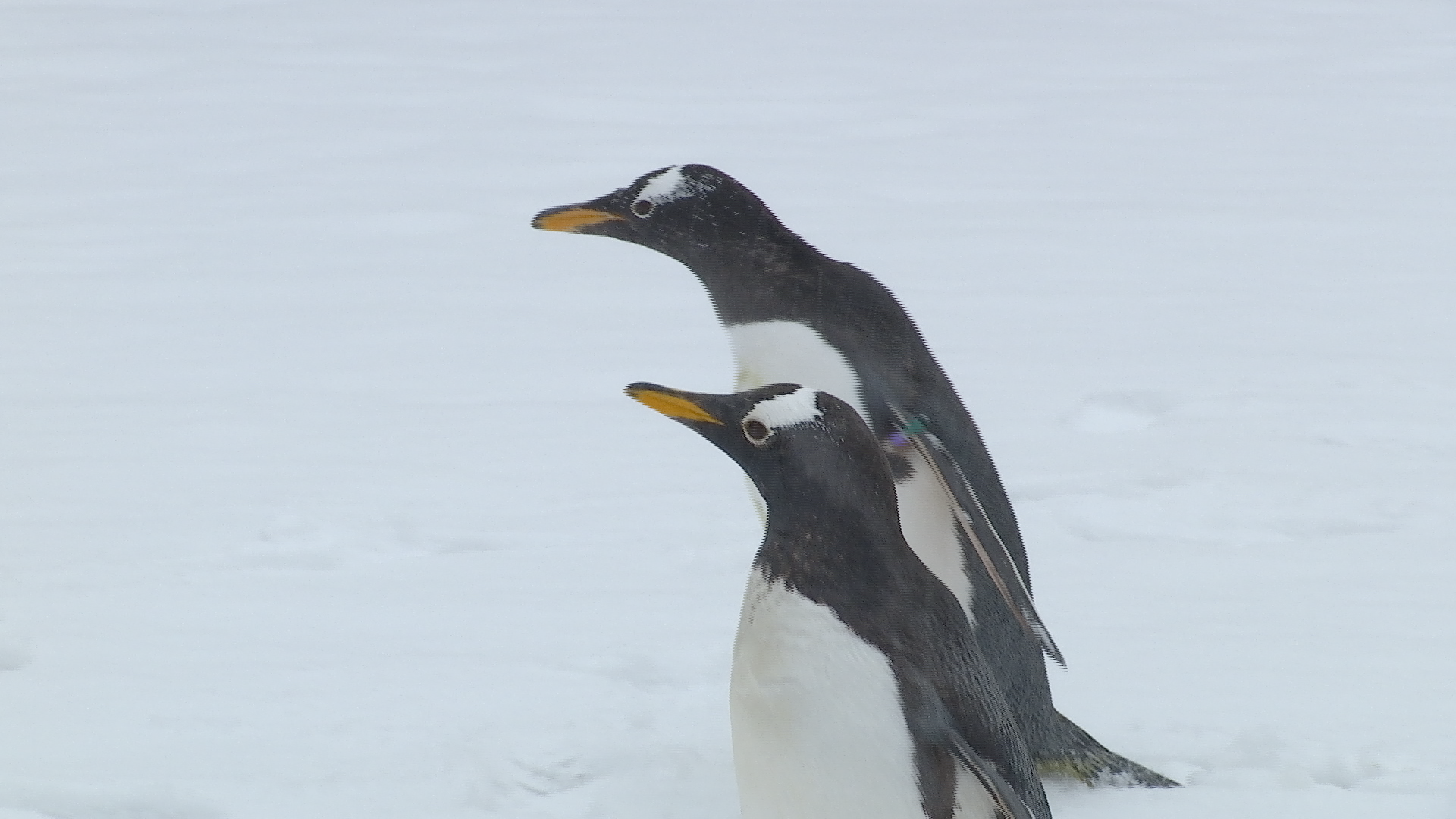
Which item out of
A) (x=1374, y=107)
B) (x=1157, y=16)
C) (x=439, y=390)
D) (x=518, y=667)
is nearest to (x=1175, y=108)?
(x=1374, y=107)

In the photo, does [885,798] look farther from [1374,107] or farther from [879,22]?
[879,22]

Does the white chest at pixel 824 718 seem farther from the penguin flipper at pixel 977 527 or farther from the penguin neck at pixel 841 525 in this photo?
the penguin flipper at pixel 977 527

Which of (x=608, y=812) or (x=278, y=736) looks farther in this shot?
(x=278, y=736)

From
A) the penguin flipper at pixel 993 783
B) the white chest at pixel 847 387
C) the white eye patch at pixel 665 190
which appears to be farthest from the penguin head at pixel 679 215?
the penguin flipper at pixel 993 783

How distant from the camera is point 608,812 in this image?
7.56ft

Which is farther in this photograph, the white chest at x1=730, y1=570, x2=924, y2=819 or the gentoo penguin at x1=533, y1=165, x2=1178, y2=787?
the gentoo penguin at x1=533, y1=165, x2=1178, y2=787

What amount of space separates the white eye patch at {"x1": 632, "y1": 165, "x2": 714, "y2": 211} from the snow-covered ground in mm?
726

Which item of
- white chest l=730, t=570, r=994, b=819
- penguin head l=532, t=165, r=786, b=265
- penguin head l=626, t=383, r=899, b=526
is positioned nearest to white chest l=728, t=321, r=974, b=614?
penguin head l=532, t=165, r=786, b=265

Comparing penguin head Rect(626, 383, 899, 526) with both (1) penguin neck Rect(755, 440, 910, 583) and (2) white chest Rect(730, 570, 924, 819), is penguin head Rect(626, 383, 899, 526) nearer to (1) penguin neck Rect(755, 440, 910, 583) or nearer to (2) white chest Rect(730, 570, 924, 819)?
(1) penguin neck Rect(755, 440, 910, 583)

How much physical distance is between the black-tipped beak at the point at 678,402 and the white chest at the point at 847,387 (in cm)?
40

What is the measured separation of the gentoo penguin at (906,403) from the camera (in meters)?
2.32

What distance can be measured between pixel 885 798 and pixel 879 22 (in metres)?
10.4

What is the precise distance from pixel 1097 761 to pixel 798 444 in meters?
0.84

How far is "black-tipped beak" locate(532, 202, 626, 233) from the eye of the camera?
2.73 meters
